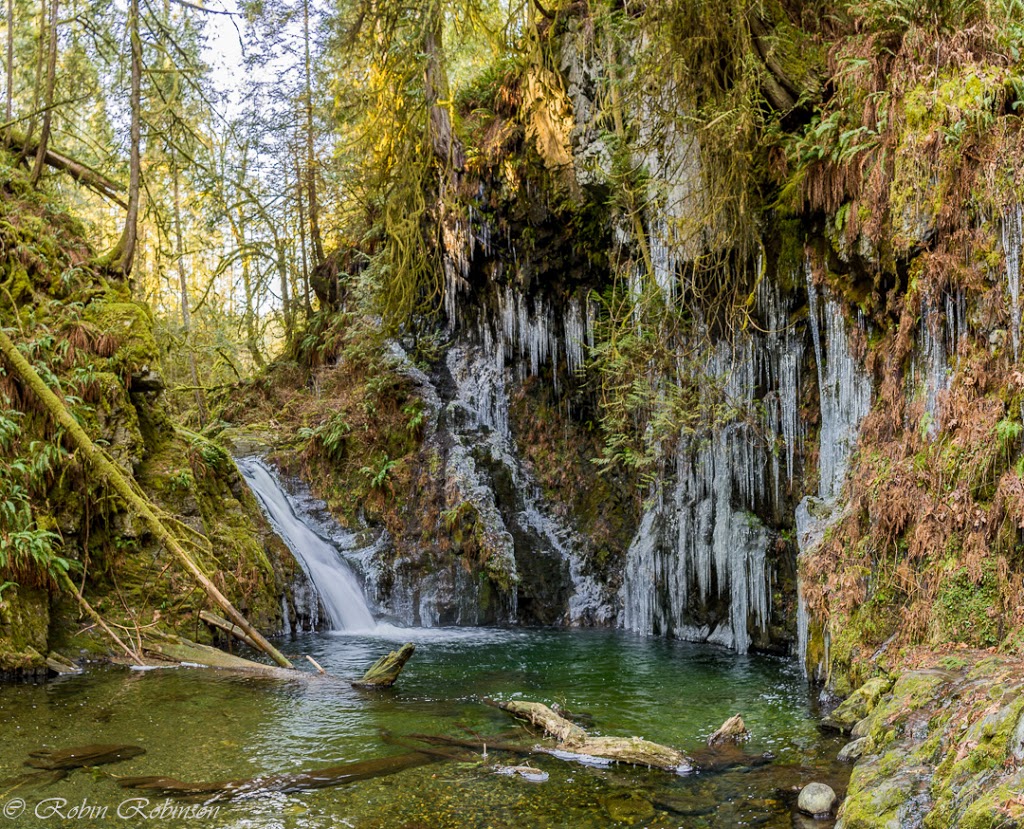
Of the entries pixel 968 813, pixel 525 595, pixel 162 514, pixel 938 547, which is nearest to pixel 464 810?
pixel 968 813

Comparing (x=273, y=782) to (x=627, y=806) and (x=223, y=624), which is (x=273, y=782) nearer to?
(x=627, y=806)

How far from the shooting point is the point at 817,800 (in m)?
4.21

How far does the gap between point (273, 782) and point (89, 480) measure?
17.7ft

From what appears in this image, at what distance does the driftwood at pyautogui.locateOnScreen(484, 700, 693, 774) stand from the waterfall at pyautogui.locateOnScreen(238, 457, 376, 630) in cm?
651

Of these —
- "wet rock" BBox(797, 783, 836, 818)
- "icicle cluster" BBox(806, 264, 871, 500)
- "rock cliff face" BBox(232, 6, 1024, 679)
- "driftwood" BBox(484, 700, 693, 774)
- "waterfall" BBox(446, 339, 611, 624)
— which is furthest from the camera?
"waterfall" BBox(446, 339, 611, 624)

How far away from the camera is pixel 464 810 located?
168 inches

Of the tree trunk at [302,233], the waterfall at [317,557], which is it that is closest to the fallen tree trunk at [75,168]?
the waterfall at [317,557]

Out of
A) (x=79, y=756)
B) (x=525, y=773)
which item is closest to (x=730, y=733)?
(x=525, y=773)

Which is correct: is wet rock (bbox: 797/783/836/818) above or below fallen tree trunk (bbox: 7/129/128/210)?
below

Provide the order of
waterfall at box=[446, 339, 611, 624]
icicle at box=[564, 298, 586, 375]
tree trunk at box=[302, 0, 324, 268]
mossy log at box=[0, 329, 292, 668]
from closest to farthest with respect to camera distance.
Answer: mossy log at box=[0, 329, 292, 668] → waterfall at box=[446, 339, 611, 624] → icicle at box=[564, 298, 586, 375] → tree trunk at box=[302, 0, 324, 268]

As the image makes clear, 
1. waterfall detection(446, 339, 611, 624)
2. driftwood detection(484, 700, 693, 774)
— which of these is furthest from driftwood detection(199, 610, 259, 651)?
waterfall detection(446, 339, 611, 624)

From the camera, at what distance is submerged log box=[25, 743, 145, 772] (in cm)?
485

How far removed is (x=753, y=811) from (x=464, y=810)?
161cm

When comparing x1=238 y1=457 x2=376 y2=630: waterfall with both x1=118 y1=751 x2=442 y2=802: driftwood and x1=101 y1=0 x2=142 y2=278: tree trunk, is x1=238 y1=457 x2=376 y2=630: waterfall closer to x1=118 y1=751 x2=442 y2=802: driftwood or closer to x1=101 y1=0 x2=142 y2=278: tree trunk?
x1=101 y1=0 x2=142 y2=278: tree trunk
